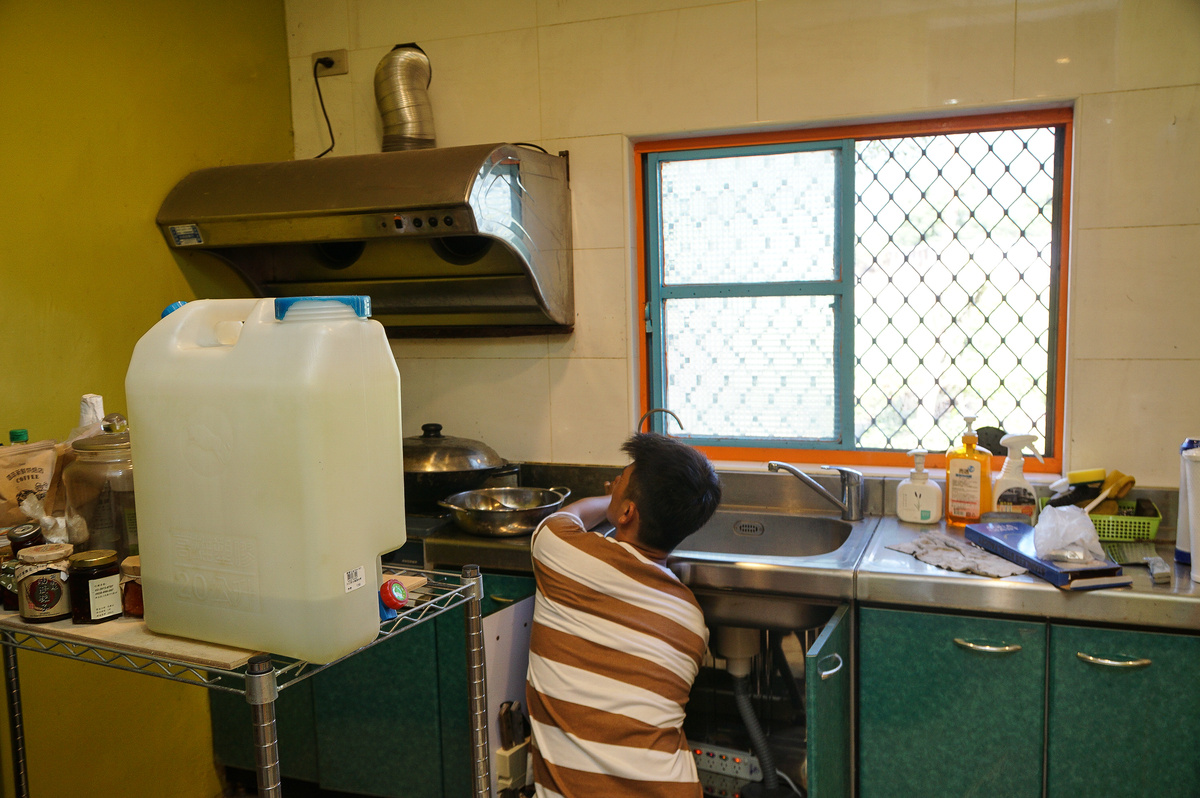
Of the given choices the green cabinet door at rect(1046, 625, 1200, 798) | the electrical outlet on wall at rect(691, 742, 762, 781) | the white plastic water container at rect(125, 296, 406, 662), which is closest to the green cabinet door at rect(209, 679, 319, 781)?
the electrical outlet on wall at rect(691, 742, 762, 781)

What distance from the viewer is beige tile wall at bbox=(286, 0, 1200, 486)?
200 centimetres

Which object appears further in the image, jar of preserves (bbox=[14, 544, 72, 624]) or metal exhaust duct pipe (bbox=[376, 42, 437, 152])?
metal exhaust duct pipe (bbox=[376, 42, 437, 152])

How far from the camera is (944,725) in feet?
5.61

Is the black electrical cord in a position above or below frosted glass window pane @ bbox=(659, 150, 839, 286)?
above

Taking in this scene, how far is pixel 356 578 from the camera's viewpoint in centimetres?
103

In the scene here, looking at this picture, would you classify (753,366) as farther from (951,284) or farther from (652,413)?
(951,284)

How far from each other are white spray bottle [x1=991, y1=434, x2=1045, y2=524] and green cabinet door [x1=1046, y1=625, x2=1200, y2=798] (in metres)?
0.48

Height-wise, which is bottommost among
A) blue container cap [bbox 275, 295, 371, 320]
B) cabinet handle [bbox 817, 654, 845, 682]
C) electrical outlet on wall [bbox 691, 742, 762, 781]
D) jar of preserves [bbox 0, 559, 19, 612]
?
electrical outlet on wall [bbox 691, 742, 762, 781]

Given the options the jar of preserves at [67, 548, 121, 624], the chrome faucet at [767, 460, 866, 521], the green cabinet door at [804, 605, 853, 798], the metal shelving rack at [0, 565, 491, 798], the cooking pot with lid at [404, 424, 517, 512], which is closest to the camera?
the metal shelving rack at [0, 565, 491, 798]

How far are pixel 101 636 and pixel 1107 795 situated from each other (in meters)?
1.80

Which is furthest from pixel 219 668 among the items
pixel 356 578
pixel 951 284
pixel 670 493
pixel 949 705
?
pixel 951 284

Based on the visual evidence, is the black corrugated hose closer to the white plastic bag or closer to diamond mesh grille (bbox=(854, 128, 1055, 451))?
the white plastic bag

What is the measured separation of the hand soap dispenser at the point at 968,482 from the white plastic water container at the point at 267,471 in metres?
1.54

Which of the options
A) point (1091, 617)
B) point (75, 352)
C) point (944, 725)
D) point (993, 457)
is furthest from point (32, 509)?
Answer: point (993, 457)
